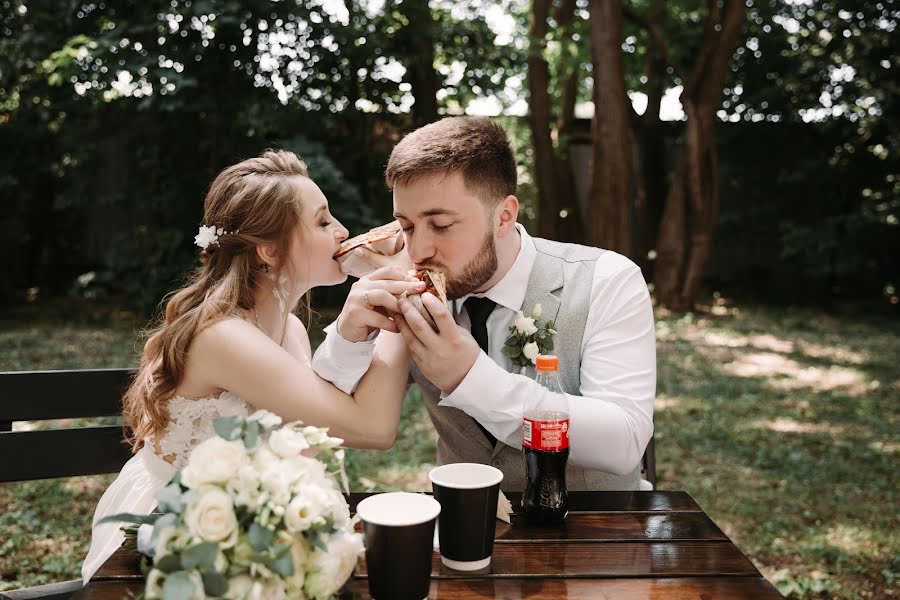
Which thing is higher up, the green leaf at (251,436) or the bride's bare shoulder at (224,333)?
the green leaf at (251,436)

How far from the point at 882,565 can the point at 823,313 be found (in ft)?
29.7

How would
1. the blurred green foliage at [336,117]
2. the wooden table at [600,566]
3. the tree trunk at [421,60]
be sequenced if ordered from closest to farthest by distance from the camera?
the wooden table at [600,566] → the blurred green foliage at [336,117] → the tree trunk at [421,60]

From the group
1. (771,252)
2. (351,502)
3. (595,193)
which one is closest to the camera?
(351,502)

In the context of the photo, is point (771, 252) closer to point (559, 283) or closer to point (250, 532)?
point (559, 283)

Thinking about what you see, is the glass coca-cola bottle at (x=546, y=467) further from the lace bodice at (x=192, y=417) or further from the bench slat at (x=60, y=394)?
the bench slat at (x=60, y=394)

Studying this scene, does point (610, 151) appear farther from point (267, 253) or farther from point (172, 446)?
point (172, 446)

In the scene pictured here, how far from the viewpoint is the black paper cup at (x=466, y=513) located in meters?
1.42

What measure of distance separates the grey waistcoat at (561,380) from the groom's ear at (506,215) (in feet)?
0.49

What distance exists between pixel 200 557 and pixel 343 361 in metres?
1.10

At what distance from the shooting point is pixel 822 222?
12.3 meters

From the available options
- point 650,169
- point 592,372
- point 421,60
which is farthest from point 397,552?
point 650,169

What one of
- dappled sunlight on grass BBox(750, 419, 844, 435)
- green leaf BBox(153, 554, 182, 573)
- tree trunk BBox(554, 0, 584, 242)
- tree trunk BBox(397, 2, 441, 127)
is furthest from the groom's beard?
tree trunk BBox(554, 0, 584, 242)

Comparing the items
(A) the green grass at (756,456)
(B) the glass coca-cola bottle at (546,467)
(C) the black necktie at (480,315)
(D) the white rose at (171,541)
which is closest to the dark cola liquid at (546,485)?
(B) the glass coca-cola bottle at (546,467)

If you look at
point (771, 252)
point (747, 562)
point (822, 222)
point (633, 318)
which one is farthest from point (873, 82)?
point (747, 562)
